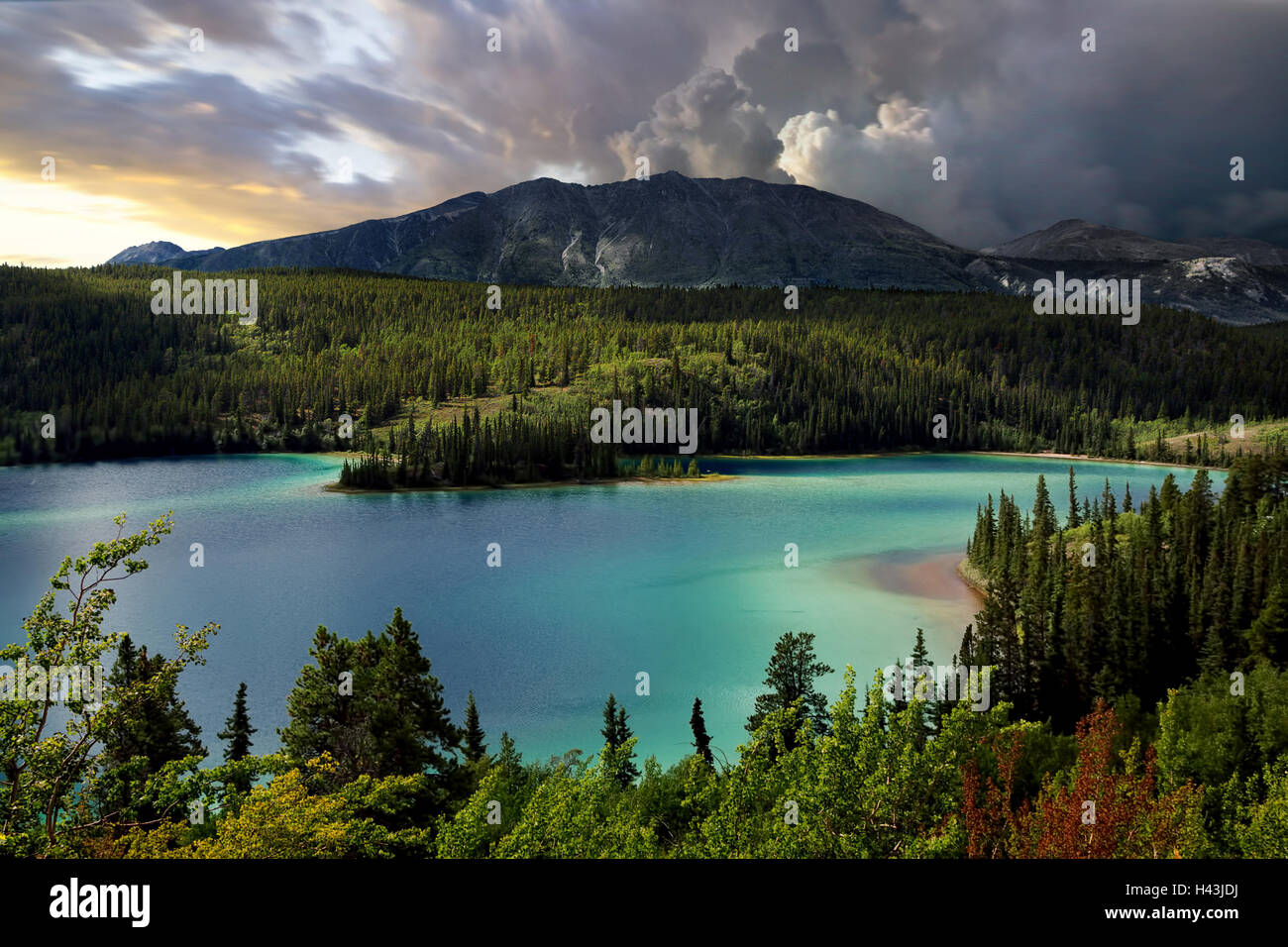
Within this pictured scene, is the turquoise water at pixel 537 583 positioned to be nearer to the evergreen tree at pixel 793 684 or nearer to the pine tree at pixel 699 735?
the pine tree at pixel 699 735

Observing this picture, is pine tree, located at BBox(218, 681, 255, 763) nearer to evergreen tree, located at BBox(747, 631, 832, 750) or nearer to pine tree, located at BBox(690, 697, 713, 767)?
pine tree, located at BBox(690, 697, 713, 767)

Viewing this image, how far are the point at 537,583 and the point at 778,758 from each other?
47.1m

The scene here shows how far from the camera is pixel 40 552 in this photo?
7756 cm

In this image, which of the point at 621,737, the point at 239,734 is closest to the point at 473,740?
the point at 621,737

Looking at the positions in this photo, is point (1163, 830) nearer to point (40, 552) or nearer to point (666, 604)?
point (666, 604)

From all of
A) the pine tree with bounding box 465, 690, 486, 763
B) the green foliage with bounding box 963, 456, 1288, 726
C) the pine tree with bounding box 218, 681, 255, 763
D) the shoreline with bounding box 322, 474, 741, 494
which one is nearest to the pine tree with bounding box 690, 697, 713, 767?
the pine tree with bounding box 465, 690, 486, 763

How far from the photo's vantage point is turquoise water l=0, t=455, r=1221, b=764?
4341 centimetres

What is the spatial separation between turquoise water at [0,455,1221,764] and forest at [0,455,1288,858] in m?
3.41

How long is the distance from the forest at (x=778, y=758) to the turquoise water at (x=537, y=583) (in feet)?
11.2

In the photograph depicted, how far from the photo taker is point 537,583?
68.4m

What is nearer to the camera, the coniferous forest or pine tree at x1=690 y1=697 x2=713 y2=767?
the coniferous forest

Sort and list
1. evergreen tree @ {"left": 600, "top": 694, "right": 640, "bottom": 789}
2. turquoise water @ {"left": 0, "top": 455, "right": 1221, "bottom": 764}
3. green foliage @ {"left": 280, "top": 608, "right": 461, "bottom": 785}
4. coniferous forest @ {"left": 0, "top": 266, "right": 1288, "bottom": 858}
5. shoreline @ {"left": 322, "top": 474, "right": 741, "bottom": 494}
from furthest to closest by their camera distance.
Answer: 1. shoreline @ {"left": 322, "top": 474, "right": 741, "bottom": 494}
2. turquoise water @ {"left": 0, "top": 455, "right": 1221, "bottom": 764}
3. evergreen tree @ {"left": 600, "top": 694, "right": 640, "bottom": 789}
4. green foliage @ {"left": 280, "top": 608, "right": 461, "bottom": 785}
5. coniferous forest @ {"left": 0, "top": 266, "right": 1288, "bottom": 858}

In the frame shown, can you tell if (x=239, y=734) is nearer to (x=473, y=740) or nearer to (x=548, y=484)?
(x=473, y=740)

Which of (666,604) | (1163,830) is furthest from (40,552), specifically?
(1163,830)
